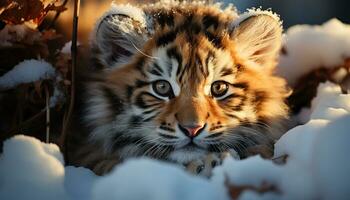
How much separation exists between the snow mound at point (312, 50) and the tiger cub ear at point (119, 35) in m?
0.50

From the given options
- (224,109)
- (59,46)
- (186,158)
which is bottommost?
(186,158)

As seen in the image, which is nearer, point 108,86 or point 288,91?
point 108,86

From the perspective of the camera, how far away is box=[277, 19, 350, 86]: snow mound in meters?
1.73

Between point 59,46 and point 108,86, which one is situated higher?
point 59,46

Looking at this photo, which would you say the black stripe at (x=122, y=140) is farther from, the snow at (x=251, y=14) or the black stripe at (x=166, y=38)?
the snow at (x=251, y=14)

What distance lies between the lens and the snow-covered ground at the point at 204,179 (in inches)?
35.1

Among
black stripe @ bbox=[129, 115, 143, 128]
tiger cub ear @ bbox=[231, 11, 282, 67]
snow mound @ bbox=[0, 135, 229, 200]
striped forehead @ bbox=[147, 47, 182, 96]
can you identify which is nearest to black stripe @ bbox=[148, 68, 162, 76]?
striped forehead @ bbox=[147, 47, 182, 96]

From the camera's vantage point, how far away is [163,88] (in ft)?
4.68

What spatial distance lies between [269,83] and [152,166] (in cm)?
73

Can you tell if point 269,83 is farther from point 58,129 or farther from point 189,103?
point 58,129

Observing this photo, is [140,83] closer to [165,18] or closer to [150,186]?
[165,18]

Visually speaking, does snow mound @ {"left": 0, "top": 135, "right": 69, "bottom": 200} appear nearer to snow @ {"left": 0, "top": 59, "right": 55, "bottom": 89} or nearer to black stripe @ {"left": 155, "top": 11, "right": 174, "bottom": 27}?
snow @ {"left": 0, "top": 59, "right": 55, "bottom": 89}

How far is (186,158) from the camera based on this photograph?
1.36 metres

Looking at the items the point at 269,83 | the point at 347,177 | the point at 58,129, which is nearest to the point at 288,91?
the point at 269,83
